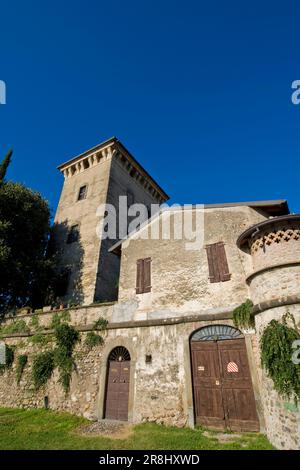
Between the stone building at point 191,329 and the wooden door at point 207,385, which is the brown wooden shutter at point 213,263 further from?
the wooden door at point 207,385

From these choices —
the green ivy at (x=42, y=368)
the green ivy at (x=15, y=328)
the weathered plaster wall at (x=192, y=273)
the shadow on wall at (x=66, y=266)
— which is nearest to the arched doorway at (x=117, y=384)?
the weathered plaster wall at (x=192, y=273)

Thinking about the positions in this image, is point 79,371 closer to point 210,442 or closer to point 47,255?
point 210,442

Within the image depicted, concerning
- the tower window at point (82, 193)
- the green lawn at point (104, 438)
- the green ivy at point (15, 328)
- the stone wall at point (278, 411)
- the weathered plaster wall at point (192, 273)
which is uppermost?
the tower window at point (82, 193)

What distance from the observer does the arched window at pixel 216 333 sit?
29.2ft

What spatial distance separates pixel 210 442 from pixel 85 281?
10.9 meters

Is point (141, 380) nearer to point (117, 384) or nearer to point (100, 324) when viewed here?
point (117, 384)

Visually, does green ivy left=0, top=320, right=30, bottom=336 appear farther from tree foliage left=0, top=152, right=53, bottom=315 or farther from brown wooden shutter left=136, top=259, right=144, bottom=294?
brown wooden shutter left=136, top=259, right=144, bottom=294

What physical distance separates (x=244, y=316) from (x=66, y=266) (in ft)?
41.1

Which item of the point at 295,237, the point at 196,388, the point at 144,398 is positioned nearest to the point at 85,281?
the point at 144,398

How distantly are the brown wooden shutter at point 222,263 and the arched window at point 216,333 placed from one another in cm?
177

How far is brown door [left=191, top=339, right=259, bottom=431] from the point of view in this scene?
791cm

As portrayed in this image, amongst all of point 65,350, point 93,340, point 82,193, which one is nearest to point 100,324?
point 93,340

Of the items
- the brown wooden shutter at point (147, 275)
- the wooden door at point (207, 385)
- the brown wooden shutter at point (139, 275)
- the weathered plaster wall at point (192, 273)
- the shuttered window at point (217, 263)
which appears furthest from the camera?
the brown wooden shutter at point (139, 275)

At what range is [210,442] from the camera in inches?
273
